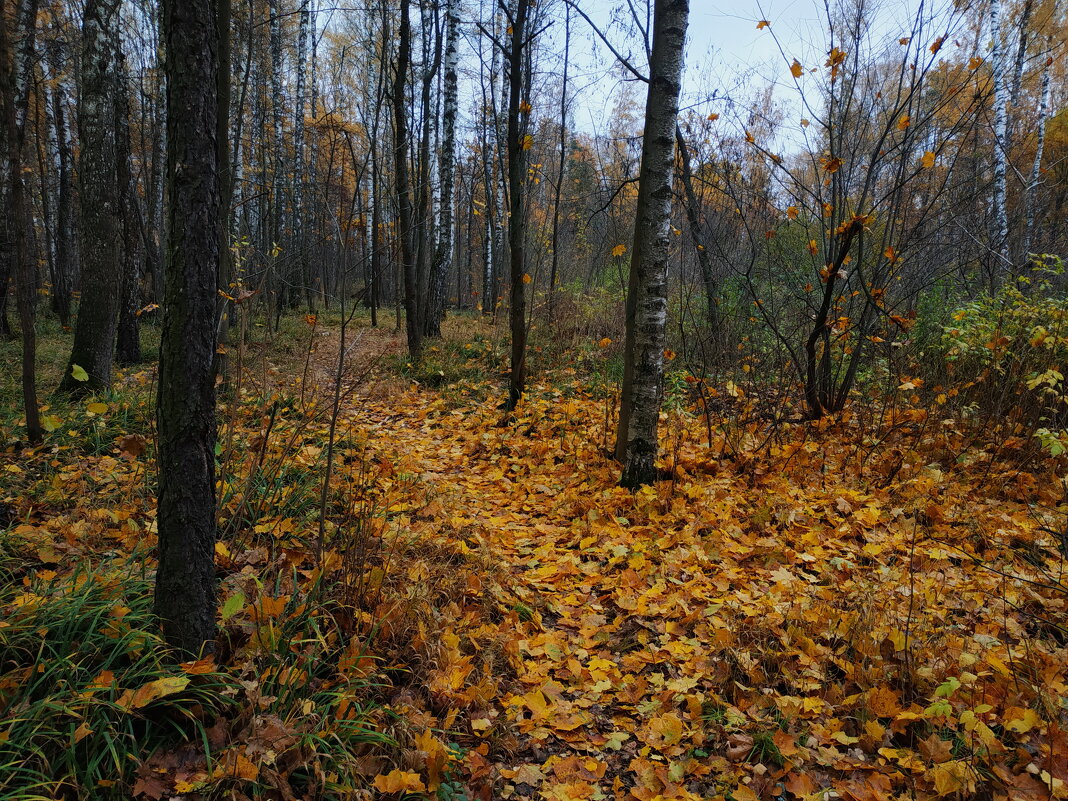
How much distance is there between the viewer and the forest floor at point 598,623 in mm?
1937

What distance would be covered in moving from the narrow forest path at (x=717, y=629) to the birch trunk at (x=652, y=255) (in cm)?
42

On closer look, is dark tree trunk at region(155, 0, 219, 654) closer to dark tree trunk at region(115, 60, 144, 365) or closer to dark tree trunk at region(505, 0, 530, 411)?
dark tree trunk at region(505, 0, 530, 411)

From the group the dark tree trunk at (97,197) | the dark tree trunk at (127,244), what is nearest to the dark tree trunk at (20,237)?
the dark tree trunk at (97,197)

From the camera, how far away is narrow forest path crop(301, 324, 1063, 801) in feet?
6.95

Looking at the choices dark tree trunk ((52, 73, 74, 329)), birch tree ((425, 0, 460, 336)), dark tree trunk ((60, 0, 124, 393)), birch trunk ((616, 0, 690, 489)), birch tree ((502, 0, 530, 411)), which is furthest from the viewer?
dark tree trunk ((52, 73, 74, 329))

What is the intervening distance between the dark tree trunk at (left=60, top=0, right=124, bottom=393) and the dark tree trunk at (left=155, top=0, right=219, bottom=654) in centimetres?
521

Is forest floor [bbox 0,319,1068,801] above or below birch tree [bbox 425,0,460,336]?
below

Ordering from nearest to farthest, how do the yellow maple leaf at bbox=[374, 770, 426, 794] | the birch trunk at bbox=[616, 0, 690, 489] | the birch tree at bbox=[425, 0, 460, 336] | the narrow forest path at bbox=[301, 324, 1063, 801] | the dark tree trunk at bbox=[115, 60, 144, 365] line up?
the yellow maple leaf at bbox=[374, 770, 426, 794]
the narrow forest path at bbox=[301, 324, 1063, 801]
the birch trunk at bbox=[616, 0, 690, 489]
the dark tree trunk at bbox=[115, 60, 144, 365]
the birch tree at bbox=[425, 0, 460, 336]

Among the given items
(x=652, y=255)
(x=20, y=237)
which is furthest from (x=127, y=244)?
(x=652, y=255)

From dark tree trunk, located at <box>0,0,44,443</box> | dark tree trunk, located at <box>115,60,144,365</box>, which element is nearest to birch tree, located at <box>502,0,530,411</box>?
dark tree trunk, located at <box>0,0,44,443</box>

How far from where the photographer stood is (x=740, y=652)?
258 cm

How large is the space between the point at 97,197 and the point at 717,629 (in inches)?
291

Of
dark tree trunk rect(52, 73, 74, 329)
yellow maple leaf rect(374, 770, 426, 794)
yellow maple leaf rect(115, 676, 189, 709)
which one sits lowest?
yellow maple leaf rect(374, 770, 426, 794)

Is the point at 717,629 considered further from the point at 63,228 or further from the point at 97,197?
the point at 63,228
